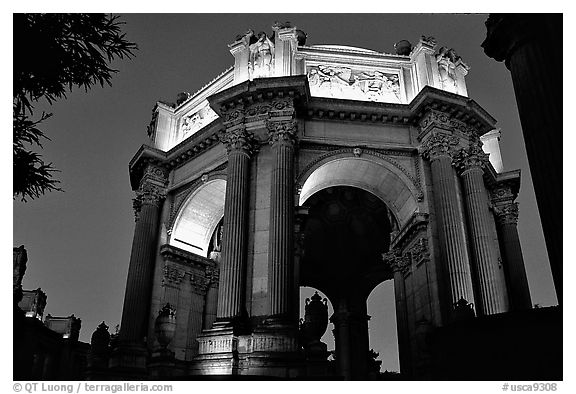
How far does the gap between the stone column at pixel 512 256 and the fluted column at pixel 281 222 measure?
38.2 feet

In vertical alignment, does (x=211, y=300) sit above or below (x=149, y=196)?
below

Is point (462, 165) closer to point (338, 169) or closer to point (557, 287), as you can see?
point (338, 169)

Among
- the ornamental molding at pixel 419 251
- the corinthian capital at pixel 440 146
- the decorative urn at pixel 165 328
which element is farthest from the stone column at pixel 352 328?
the decorative urn at pixel 165 328

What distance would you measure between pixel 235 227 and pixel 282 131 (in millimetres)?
4222

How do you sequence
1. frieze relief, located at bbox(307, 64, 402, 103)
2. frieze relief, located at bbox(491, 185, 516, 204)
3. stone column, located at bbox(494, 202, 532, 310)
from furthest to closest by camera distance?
frieze relief, located at bbox(491, 185, 516, 204) → frieze relief, located at bbox(307, 64, 402, 103) → stone column, located at bbox(494, 202, 532, 310)

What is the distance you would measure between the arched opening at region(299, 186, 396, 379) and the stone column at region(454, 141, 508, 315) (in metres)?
8.80

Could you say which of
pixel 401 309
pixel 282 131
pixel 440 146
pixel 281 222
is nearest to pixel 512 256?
pixel 401 309

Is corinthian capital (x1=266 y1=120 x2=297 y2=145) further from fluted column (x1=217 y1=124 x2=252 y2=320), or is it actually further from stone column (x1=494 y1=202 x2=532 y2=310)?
stone column (x1=494 y1=202 x2=532 y2=310)

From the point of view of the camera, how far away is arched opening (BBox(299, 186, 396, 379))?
1244 inches

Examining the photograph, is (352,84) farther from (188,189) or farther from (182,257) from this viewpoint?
(182,257)

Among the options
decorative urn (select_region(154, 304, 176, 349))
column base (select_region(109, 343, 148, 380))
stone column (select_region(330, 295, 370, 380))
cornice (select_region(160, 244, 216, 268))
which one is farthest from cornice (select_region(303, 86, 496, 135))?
stone column (select_region(330, 295, 370, 380))

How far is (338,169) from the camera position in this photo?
2303 cm

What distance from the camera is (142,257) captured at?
24.0 m

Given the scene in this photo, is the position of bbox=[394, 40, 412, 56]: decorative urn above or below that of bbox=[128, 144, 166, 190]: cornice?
above
